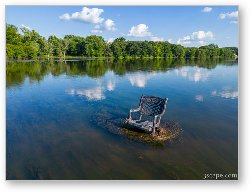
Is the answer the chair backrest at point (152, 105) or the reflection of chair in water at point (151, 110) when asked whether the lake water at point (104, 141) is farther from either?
the chair backrest at point (152, 105)

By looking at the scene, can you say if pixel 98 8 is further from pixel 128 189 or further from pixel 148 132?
pixel 128 189

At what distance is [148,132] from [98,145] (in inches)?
74.5

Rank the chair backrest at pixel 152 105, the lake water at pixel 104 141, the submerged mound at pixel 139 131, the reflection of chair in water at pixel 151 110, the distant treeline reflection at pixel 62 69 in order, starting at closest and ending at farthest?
the lake water at pixel 104 141 < the submerged mound at pixel 139 131 < the reflection of chair in water at pixel 151 110 < the chair backrest at pixel 152 105 < the distant treeline reflection at pixel 62 69

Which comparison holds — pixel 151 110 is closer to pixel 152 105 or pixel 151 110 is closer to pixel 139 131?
pixel 152 105

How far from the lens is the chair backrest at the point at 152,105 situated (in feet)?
34.4

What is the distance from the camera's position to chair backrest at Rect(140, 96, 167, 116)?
10.5 metres

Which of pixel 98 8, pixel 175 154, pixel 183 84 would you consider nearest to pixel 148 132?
pixel 175 154

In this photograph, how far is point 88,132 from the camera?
1064 centimetres

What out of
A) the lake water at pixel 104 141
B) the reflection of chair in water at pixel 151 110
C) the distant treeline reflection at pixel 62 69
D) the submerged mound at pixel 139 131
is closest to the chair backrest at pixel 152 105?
the reflection of chair in water at pixel 151 110

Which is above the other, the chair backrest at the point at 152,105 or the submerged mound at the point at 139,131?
the chair backrest at the point at 152,105

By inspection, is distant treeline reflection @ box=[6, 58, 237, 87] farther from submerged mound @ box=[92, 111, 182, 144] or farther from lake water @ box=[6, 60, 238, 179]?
submerged mound @ box=[92, 111, 182, 144]

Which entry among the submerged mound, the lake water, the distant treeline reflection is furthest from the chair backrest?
the distant treeline reflection

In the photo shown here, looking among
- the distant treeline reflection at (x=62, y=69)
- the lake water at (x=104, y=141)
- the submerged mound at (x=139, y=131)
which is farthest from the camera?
the distant treeline reflection at (x=62, y=69)

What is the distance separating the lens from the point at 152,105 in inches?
426
